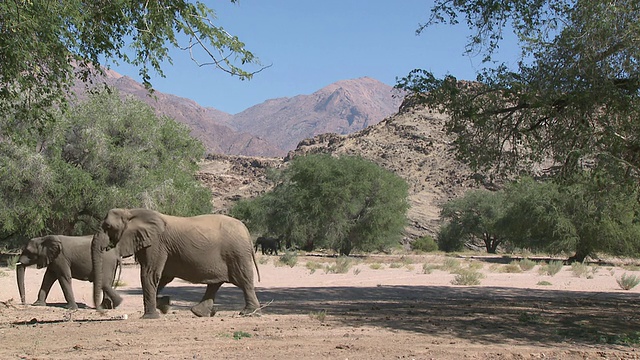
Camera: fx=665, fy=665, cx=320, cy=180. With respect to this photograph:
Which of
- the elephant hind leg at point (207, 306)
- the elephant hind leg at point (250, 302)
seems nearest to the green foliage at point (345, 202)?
the elephant hind leg at point (250, 302)

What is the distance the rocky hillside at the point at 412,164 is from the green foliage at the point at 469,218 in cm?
322

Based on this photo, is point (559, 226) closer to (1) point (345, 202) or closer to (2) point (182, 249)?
(1) point (345, 202)

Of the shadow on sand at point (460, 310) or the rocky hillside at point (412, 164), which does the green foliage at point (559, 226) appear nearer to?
the shadow on sand at point (460, 310)

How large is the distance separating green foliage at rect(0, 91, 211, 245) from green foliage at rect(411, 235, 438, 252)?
42.5m

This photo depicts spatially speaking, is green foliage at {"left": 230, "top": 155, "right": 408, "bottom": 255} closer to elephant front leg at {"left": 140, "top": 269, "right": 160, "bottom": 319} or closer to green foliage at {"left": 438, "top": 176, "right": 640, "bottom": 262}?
green foliage at {"left": 438, "top": 176, "right": 640, "bottom": 262}

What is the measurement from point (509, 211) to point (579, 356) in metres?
39.1

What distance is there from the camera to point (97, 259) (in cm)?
1146

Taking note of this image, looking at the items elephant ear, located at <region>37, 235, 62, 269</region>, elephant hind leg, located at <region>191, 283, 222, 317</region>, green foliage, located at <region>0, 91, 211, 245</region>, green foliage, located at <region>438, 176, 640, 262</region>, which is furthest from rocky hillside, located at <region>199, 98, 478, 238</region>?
elephant hind leg, located at <region>191, 283, 222, 317</region>

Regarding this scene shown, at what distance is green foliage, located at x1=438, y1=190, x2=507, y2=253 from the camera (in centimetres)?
6869

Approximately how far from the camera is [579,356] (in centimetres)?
779

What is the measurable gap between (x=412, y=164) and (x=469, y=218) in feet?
61.5

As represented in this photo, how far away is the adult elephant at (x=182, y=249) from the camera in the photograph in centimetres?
1020

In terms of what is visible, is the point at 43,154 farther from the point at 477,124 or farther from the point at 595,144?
the point at 595,144

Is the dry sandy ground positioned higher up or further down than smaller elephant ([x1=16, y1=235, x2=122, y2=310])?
further down
